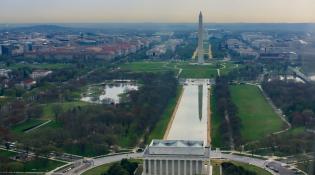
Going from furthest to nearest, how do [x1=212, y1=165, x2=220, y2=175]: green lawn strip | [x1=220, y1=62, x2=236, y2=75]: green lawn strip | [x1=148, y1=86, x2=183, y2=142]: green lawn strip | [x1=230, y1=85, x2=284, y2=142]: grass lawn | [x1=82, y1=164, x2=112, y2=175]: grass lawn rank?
[x1=220, y1=62, x2=236, y2=75]: green lawn strip
[x1=230, y1=85, x2=284, y2=142]: grass lawn
[x1=148, y1=86, x2=183, y2=142]: green lawn strip
[x1=82, y1=164, x2=112, y2=175]: grass lawn
[x1=212, y1=165, x2=220, y2=175]: green lawn strip

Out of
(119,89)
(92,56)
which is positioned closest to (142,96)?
(119,89)

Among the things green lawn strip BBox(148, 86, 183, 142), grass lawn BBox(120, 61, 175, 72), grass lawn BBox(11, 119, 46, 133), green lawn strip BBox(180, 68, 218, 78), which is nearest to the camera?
green lawn strip BBox(148, 86, 183, 142)

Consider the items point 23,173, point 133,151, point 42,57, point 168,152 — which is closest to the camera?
point 168,152

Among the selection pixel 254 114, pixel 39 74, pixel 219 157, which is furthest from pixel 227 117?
pixel 39 74

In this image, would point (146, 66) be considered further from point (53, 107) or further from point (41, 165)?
point (41, 165)

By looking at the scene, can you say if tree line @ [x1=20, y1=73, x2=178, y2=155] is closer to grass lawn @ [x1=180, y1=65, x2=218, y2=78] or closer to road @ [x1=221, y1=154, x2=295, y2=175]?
road @ [x1=221, y1=154, x2=295, y2=175]

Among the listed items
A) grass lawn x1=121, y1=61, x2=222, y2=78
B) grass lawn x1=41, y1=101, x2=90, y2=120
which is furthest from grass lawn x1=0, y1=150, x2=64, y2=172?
grass lawn x1=121, y1=61, x2=222, y2=78

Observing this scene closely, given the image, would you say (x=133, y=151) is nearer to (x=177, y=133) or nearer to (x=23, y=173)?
(x=177, y=133)
